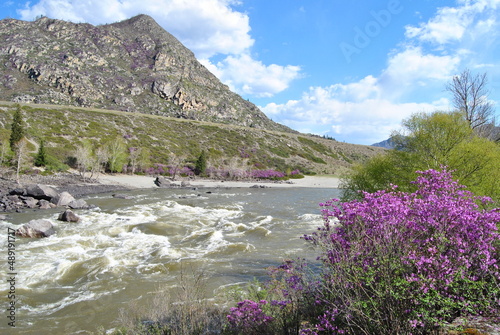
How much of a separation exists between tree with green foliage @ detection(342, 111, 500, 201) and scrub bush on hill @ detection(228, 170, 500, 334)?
948cm

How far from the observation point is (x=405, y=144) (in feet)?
50.0

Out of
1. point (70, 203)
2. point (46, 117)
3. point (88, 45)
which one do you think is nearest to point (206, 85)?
point (88, 45)

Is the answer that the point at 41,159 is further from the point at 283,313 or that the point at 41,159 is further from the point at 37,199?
the point at 283,313

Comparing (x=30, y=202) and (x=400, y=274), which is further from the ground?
(x=400, y=274)

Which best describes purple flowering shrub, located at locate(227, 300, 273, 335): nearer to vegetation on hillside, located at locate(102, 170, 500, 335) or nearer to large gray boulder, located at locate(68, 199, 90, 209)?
vegetation on hillside, located at locate(102, 170, 500, 335)

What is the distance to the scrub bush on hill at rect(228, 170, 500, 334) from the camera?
334cm

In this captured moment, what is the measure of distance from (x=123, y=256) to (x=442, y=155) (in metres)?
15.8

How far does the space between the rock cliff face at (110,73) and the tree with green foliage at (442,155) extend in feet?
329

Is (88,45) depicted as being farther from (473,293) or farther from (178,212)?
(473,293)

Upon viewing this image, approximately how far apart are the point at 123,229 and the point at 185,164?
42256mm

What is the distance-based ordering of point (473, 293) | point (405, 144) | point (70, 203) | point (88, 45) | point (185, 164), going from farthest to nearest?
1. point (88, 45)
2. point (185, 164)
3. point (70, 203)
4. point (405, 144)
5. point (473, 293)

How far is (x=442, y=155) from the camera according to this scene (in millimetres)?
13469

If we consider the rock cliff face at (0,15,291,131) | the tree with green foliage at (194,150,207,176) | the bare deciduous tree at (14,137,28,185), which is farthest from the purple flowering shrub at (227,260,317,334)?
the rock cliff face at (0,15,291,131)

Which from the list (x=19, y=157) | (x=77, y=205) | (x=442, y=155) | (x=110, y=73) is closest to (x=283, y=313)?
(x=442, y=155)
